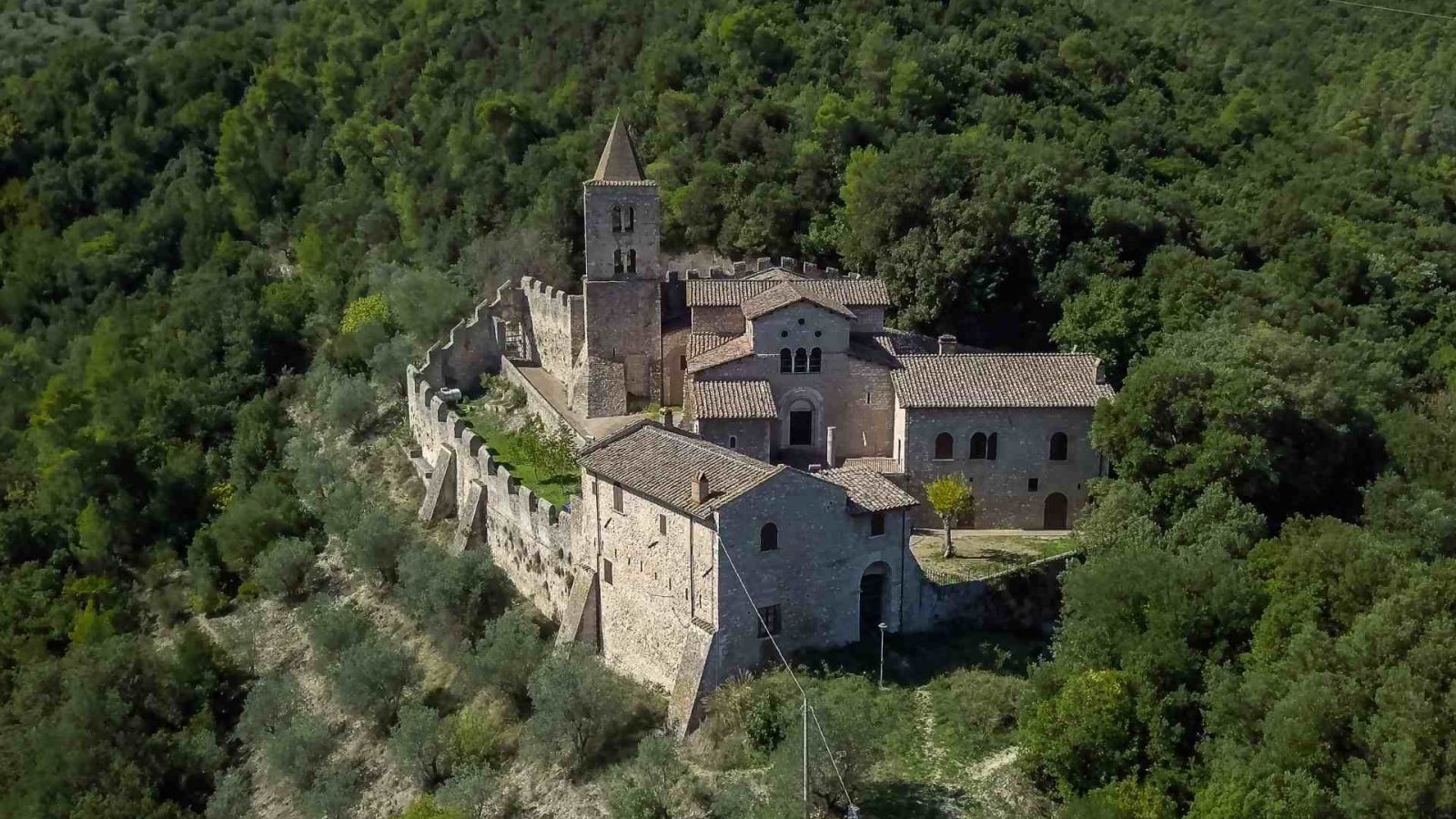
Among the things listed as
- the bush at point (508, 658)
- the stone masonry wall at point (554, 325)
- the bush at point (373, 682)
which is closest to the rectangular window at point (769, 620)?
the bush at point (508, 658)

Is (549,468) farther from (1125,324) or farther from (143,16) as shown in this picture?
(143,16)

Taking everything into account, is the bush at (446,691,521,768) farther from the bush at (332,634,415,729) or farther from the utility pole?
the utility pole

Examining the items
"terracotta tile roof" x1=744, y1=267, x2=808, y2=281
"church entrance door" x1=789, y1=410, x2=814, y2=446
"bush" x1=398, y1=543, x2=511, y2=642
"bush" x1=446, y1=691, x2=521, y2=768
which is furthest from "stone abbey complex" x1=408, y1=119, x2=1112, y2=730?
"bush" x1=446, y1=691, x2=521, y2=768

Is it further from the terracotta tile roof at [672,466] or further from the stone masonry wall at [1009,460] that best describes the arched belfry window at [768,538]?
the stone masonry wall at [1009,460]

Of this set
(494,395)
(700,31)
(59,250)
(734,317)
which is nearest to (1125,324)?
(734,317)

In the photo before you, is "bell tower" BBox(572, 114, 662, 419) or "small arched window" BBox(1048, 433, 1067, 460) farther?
"bell tower" BBox(572, 114, 662, 419)

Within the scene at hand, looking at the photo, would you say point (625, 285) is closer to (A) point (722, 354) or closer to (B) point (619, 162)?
(B) point (619, 162)
